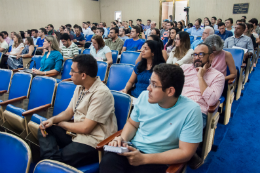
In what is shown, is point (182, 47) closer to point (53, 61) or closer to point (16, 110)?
point (53, 61)

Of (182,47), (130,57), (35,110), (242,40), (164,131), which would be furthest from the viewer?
(242,40)

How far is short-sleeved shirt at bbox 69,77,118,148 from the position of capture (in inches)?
56.0

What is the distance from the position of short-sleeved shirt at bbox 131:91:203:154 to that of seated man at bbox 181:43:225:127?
0.64 meters

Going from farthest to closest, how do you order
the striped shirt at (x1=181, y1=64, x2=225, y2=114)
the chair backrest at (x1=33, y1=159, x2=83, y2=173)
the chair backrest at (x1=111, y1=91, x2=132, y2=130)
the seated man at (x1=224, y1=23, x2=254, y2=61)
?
the seated man at (x1=224, y1=23, x2=254, y2=61)
the striped shirt at (x1=181, y1=64, x2=225, y2=114)
the chair backrest at (x1=111, y1=91, x2=132, y2=130)
the chair backrest at (x1=33, y1=159, x2=83, y2=173)

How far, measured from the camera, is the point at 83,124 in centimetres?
142

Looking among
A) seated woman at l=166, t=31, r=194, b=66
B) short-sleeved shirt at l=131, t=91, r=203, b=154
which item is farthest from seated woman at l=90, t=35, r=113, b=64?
short-sleeved shirt at l=131, t=91, r=203, b=154

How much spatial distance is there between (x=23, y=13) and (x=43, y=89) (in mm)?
9609

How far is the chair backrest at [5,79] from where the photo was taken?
266cm

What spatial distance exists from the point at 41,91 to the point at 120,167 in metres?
1.51

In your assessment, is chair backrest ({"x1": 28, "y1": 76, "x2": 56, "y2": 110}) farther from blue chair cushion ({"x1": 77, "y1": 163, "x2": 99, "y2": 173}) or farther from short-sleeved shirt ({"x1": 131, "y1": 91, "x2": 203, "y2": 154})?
short-sleeved shirt ({"x1": 131, "y1": 91, "x2": 203, "y2": 154})

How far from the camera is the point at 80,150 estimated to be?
4.36 feet

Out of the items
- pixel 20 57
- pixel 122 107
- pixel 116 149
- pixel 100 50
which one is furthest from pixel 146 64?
pixel 20 57

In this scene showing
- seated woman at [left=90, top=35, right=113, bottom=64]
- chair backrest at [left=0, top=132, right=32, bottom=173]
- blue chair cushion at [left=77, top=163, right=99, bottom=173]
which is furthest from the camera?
seated woman at [left=90, top=35, right=113, bottom=64]

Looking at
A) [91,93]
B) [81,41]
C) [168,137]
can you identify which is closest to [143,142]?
[168,137]
